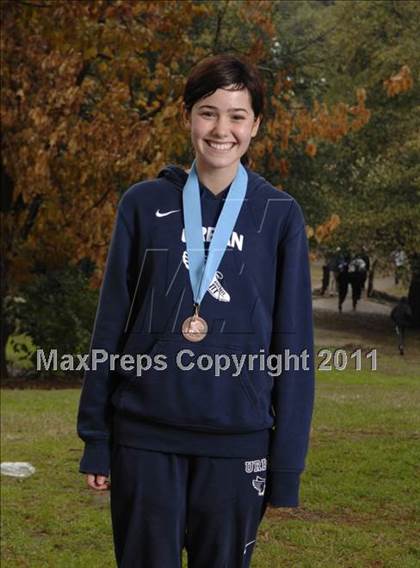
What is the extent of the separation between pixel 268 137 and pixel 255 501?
7.21 meters

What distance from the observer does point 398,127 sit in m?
5.17

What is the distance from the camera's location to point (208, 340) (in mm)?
2959

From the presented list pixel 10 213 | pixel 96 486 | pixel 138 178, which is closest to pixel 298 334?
pixel 96 486

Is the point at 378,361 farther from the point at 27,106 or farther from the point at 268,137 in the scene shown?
the point at 27,106

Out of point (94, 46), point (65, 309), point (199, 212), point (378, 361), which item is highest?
point (94, 46)

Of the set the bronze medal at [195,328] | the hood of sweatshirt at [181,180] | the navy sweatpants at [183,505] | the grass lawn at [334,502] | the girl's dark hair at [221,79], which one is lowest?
the grass lawn at [334,502]

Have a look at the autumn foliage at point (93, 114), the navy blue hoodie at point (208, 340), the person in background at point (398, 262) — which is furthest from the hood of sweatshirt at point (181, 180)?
the autumn foliage at point (93, 114)

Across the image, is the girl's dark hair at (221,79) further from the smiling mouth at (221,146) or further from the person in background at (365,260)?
the person in background at (365,260)

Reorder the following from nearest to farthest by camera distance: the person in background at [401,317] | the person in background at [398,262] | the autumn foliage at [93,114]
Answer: the person in background at [398,262], the person in background at [401,317], the autumn foliage at [93,114]

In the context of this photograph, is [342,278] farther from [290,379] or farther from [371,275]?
[290,379]

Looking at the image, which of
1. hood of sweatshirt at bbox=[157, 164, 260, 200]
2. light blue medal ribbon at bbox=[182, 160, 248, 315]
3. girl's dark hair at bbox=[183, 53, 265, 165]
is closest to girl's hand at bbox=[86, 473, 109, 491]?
light blue medal ribbon at bbox=[182, 160, 248, 315]

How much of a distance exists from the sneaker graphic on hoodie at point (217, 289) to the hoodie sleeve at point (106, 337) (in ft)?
0.71

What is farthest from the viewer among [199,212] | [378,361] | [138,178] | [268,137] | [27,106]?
[27,106]

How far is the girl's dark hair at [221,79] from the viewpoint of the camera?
3.04m
